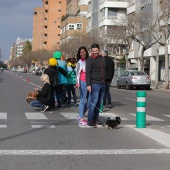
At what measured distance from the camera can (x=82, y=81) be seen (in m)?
11.6

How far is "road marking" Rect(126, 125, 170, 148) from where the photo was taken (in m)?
8.98

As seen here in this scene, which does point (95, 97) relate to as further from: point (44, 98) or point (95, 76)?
point (44, 98)

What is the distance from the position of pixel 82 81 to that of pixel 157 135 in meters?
2.84

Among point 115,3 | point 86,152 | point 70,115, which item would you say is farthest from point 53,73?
point 115,3

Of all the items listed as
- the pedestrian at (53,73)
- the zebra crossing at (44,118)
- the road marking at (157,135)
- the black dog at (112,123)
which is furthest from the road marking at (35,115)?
the road marking at (157,135)

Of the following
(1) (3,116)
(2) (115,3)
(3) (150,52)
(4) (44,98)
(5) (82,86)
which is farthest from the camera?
(2) (115,3)

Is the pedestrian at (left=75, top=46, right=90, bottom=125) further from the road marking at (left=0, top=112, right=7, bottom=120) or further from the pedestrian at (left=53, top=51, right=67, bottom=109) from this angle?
the pedestrian at (left=53, top=51, right=67, bottom=109)

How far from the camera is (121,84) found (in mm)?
36375

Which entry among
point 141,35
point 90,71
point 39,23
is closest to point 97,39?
point 141,35

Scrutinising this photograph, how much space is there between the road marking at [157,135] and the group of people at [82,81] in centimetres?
126

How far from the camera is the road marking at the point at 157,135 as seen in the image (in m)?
8.98
